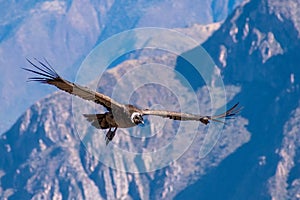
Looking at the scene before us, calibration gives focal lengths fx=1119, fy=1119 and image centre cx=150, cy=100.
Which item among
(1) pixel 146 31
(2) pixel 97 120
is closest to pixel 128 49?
(1) pixel 146 31

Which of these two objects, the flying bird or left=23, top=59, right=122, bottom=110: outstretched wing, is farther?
left=23, top=59, right=122, bottom=110: outstretched wing

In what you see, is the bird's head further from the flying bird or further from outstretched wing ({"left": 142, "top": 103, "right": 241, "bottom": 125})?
outstretched wing ({"left": 142, "top": 103, "right": 241, "bottom": 125})

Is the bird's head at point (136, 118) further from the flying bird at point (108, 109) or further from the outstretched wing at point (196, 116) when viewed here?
the outstretched wing at point (196, 116)

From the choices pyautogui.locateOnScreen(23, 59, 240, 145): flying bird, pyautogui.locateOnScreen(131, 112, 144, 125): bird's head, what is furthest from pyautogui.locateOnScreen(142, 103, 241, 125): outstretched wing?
pyautogui.locateOnScreen(131, 112, 144, 125): bird's head

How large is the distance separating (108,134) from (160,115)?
257 cm

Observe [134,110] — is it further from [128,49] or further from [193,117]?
[128,49]

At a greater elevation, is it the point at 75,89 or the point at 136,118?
the point at 75,89

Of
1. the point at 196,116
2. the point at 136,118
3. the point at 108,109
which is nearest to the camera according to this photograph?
the point at 136,118

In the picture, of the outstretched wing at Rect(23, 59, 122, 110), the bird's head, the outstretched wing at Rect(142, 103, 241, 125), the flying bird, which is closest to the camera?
the bird's head

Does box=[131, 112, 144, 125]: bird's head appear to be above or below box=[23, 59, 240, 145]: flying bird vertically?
below

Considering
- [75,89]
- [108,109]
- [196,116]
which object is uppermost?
[75,89]

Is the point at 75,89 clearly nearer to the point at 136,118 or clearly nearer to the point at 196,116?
the point at 136,118

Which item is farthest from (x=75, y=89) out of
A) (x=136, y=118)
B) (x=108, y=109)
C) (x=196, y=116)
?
(x=196, y=116)

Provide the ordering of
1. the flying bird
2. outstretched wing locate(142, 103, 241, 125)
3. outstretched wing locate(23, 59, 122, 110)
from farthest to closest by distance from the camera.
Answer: outstretched wing locate(142, 103, 241, 125) < outstretched wing locate(23, 59, 122, 110) < the flying bird
